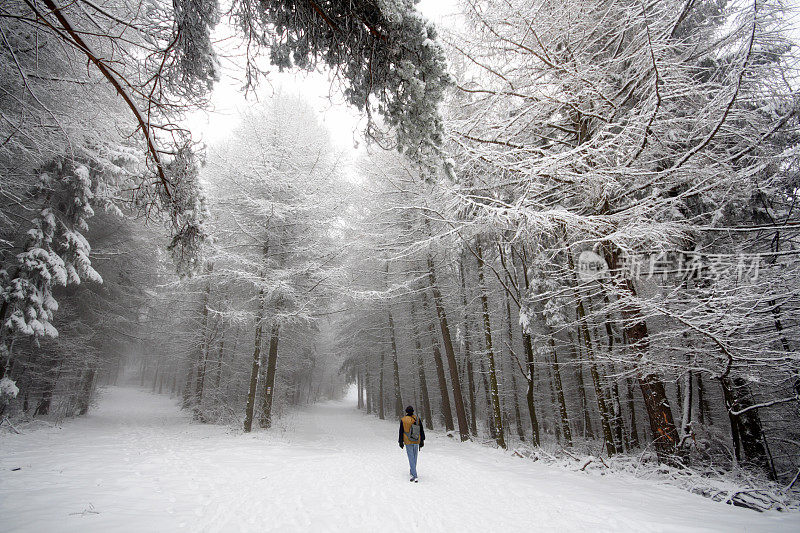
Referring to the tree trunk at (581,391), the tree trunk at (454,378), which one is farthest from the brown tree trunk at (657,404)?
the tree trunk at (581,391)

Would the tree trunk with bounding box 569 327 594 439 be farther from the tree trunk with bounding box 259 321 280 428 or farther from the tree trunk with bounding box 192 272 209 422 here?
the tree trunk with bounding box 192 272 209 422

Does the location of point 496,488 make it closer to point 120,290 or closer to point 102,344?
point 120,290

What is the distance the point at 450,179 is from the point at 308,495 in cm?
602

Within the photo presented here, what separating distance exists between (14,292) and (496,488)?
1270 cm

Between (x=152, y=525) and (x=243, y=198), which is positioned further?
(x=243, y=198)

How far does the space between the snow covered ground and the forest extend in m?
1.34

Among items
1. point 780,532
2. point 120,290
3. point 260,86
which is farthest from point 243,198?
point 780,532

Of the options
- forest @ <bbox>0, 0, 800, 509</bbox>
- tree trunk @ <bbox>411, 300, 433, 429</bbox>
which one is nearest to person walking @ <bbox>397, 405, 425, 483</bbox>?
forest @ <bbox>0, 0, 800, 509</bbox>

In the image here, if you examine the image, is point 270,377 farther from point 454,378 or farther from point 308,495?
point 308,495

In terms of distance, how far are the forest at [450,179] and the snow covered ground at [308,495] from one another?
134 centimetres

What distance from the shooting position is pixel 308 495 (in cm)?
562

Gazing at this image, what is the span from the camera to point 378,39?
3.13 m

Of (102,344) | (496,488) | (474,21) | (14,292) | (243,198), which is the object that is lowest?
(496,488)

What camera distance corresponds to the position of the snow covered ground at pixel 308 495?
4039 millimetres
